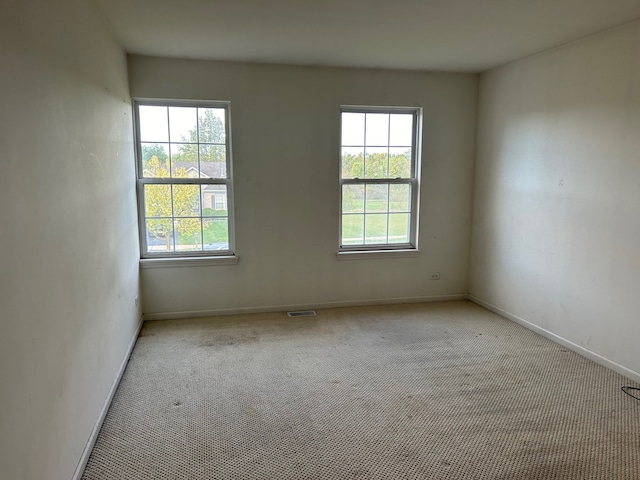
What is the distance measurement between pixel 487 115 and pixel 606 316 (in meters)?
2.28

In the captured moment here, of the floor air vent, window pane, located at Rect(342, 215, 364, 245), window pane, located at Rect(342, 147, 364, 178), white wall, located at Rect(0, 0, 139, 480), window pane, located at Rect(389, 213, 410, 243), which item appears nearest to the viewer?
white wall, located at Rect(0, 0, 139, 480)

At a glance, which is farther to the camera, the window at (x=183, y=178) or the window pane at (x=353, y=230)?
the window pane at (x=353, y=230)

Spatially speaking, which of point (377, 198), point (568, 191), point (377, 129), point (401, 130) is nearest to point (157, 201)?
point (377, 198)

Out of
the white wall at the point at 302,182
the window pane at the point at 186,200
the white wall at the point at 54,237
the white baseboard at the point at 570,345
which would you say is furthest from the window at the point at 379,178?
the white wall at the point at 54,237

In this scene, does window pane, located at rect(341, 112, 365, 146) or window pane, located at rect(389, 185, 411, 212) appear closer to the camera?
window pane, located at rect(341, 112, 365, 146)

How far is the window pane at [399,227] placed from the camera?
452 centimetres

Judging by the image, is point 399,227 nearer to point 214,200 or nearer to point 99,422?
point 214,200

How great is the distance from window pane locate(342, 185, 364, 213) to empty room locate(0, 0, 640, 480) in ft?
0.07

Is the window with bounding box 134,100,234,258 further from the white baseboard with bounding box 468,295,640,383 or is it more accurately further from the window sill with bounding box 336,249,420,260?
the white baseboard with bounding box 468,295,640,383

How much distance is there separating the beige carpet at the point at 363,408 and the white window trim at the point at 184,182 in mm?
655

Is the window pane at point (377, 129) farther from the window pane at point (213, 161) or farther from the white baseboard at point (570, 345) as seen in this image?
the white baseboard at point (570, 345)

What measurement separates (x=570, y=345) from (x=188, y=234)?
11.7 feet

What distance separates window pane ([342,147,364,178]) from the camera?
14.0 ft

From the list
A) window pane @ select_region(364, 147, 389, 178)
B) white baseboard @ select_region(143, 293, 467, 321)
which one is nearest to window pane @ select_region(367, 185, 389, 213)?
window pane @ select_region(364, 147, 389, 178)
